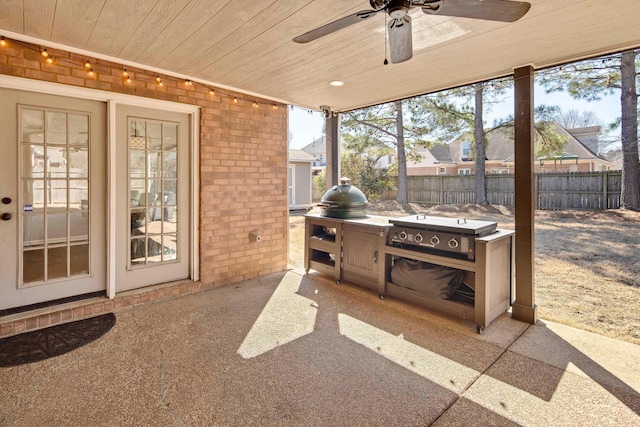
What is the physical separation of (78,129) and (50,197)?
0.69 meters

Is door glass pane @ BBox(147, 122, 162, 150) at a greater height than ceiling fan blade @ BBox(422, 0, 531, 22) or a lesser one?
lesser

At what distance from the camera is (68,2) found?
2.12 meters

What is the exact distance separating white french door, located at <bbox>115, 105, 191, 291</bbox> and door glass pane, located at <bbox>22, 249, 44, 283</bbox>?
593mm

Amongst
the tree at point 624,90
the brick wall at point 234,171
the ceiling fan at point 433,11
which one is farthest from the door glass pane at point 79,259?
the tree at point 624,90

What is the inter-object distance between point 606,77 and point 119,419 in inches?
382

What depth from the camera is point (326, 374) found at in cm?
222

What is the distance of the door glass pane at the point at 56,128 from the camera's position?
9.73 feet

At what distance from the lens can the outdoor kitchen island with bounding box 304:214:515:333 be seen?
2.87 meters

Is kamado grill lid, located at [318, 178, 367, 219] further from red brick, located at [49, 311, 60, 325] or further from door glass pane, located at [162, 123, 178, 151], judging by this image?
red brick, located at [49, 311, 60, 325]

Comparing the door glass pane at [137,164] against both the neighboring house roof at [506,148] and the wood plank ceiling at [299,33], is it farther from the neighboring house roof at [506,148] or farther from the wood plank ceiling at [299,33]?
the neighboring house roof at [506,148]

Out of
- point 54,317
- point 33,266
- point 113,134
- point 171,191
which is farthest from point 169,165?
point 54,317

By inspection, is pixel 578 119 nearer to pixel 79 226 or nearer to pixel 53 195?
pixel 79 226

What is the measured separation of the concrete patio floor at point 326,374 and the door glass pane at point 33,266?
2.62ft

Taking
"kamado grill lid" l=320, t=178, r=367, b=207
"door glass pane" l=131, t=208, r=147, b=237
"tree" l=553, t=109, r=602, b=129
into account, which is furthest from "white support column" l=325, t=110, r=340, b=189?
"tree" l=553, t=109, r=602, b=129
